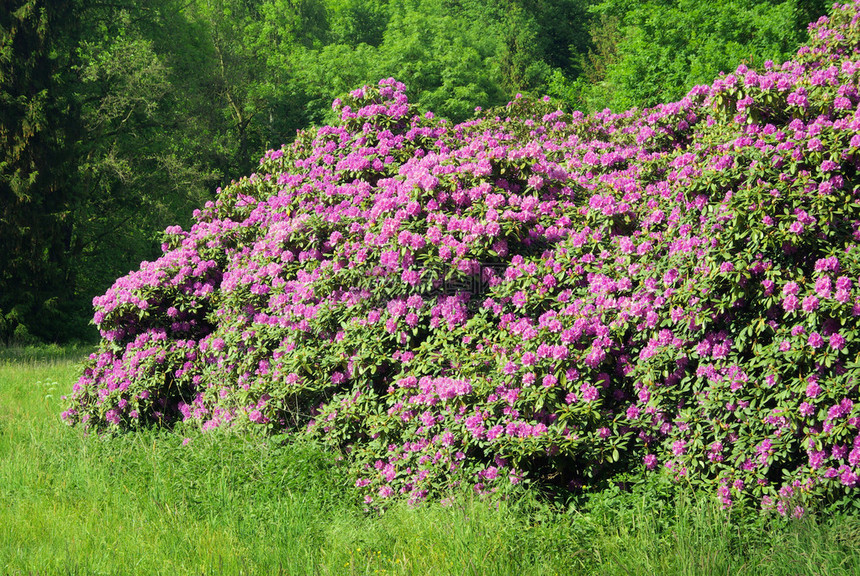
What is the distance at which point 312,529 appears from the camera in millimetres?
4324

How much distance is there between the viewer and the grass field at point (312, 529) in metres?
3.49

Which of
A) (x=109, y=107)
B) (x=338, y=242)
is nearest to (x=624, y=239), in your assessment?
(x=338, y=242)

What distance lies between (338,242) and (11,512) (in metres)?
2.87

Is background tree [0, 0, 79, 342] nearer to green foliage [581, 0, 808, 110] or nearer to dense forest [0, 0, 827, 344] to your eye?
dense forest [0, 0, 827, 344]

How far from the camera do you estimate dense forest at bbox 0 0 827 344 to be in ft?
59.5

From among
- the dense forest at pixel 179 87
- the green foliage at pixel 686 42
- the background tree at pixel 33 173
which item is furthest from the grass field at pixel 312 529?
the green foliage at pixel 686 42

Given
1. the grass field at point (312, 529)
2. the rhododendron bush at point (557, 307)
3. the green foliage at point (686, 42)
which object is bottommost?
the grass field at point (312, 529)

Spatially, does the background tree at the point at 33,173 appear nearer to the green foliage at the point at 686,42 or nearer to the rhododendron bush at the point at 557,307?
the rhododendron bush at the point at 557,307

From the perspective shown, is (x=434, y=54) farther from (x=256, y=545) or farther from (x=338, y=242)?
(x=256, y=545)

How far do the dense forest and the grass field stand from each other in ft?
20.6

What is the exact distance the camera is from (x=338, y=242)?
5.91 meters

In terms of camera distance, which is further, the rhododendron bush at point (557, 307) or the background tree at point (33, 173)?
the background tree at point (33, 173)

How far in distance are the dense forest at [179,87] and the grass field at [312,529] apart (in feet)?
20.6

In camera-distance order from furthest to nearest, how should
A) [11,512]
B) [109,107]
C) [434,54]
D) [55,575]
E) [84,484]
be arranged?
[434,54]
[109,107]
[84,484]
[11,512]
[55,575]
